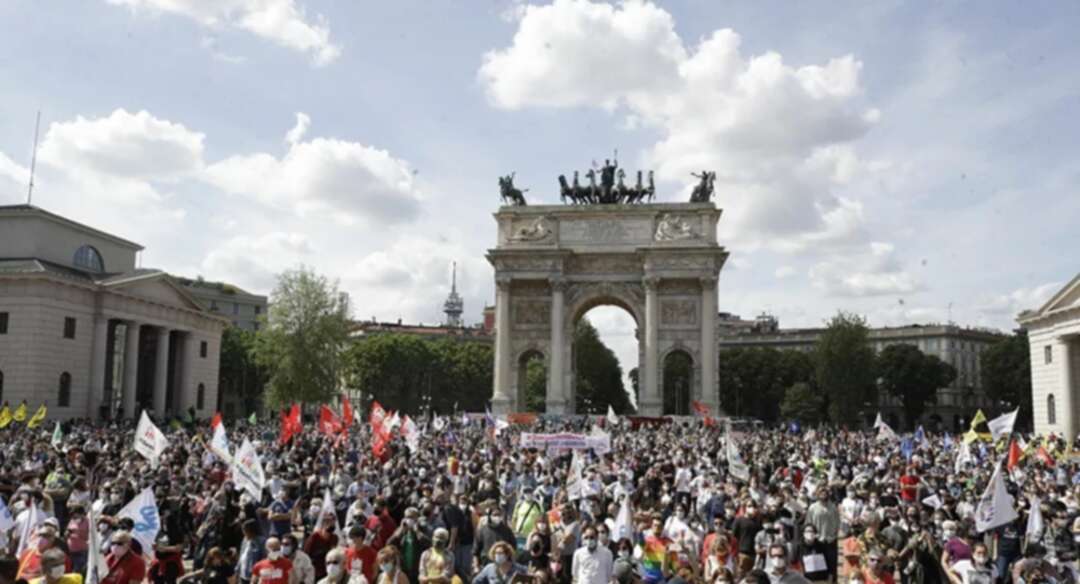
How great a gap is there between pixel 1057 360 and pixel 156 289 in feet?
182

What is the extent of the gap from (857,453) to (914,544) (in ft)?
72.2

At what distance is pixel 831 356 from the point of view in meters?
90.1

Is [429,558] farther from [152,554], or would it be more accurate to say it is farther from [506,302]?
[506,302]

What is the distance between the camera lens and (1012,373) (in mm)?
95125

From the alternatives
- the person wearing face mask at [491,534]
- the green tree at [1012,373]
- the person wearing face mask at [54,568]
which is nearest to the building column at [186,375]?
the person wearing face mask at [491,534]

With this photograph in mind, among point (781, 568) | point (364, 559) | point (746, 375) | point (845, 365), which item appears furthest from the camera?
point (746, 375)

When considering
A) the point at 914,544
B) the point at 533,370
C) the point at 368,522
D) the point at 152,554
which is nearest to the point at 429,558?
the point at 368,522

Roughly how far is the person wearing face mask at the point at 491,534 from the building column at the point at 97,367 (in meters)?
47.3

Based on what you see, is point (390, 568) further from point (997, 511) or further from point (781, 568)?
point (997, 511)

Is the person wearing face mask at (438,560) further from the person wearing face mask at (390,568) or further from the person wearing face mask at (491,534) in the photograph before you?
the person wearing face mask at (491,534)

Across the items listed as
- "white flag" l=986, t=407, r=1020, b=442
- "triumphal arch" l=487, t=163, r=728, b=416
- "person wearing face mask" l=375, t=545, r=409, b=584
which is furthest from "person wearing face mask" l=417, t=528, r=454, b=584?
"triumphal arch" l=487, t=163, r=728, b=416

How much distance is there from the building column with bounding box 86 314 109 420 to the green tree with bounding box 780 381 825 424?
6778 centimetres

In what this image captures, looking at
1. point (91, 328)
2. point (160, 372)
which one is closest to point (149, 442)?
point (91, 328)

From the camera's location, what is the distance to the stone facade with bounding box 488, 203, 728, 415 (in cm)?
6550
